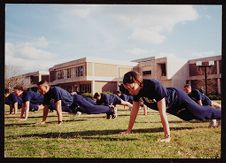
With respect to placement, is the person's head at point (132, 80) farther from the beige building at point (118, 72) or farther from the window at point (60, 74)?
the window at point (60, 74)

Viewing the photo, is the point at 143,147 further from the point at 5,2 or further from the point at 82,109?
the point at 82,109

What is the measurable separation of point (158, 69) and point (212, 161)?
32116 millimetres

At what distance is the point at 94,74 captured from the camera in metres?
32.5

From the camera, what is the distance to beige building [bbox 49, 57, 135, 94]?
3253 centimetres

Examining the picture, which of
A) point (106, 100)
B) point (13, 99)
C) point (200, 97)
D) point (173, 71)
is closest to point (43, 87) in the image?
point (106, 100)

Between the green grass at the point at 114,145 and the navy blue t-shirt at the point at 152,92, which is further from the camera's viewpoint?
the navy blue t-shirt at the point at 152,92

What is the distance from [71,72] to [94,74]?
14.7 ft

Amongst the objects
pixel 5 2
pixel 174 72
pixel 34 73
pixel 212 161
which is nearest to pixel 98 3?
pixel 5 2

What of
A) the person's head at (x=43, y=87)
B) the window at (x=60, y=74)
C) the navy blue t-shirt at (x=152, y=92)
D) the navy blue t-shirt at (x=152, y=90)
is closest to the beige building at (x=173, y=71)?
the window at (x=60, y=74)

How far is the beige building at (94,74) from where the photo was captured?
107 ft

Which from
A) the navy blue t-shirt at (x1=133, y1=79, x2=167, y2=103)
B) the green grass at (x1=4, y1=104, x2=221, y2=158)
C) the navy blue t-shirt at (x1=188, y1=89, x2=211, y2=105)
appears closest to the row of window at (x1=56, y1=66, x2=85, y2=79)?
the navy blue t-shirt at (x1=188, y1=89, x2=211, y2=105)

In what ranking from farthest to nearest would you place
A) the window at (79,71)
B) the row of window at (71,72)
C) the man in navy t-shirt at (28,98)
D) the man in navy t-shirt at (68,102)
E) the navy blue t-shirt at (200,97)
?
the row of window at (71,72) < the window at (79,71) < the man in navy t-shirt at (28,98) < the navy blue t-shirt at (200,97) < the man in navy t-shirt at (68,102)

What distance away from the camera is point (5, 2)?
161 inches

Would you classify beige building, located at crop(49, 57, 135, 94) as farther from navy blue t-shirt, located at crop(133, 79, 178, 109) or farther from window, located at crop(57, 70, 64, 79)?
navy blue t-shirt, located at crop(133, 79, 178, 109)
